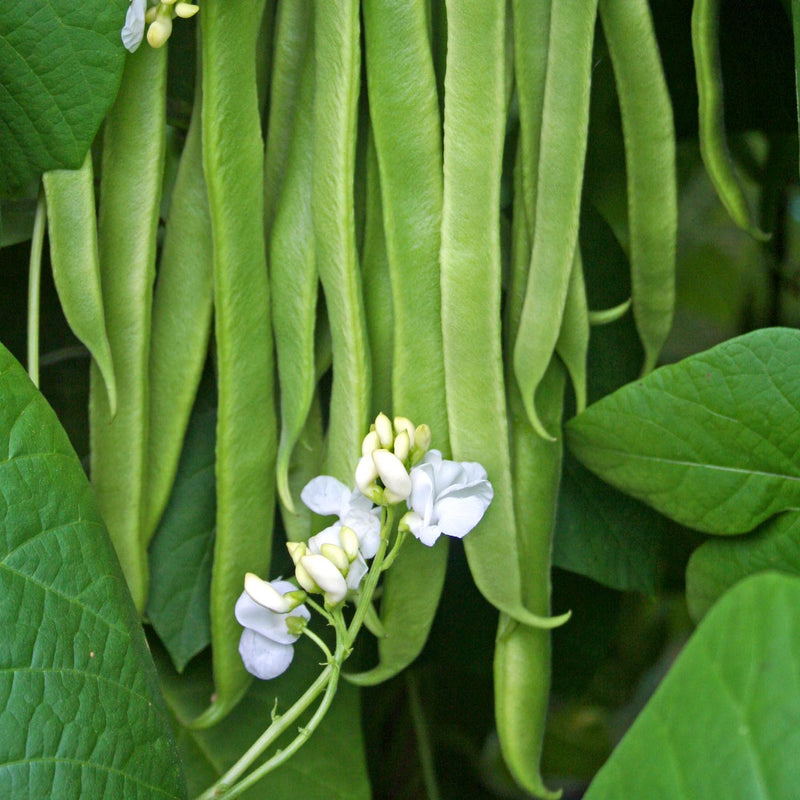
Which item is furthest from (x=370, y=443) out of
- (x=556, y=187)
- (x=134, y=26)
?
(x=134, y=26)

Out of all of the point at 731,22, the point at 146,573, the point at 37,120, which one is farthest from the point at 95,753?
the point at 731,22

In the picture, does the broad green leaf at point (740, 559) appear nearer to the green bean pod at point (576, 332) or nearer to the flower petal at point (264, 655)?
the green bean pod at point (576, 332)

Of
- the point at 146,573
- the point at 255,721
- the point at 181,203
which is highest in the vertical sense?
the point at 181,203


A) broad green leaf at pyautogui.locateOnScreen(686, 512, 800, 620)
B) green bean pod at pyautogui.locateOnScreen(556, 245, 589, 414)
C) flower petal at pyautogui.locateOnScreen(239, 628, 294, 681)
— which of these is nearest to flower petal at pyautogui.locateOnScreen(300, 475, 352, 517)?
flower petal at pyautogui.locateOnScreen(239, 628, 294, 681)

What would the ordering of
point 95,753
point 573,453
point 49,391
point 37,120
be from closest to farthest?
1. point 95,753
2. point 37,120
3. point 573,453
4. point 49,391

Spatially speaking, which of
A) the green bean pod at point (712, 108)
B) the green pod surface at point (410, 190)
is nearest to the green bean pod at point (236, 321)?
the green pod surface at point (410, 190)

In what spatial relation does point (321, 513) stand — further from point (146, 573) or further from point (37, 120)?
point (37, 120)

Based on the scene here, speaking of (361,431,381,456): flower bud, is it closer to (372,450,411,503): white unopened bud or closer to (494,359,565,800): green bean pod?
(372,450,411,503): white unopened bud
